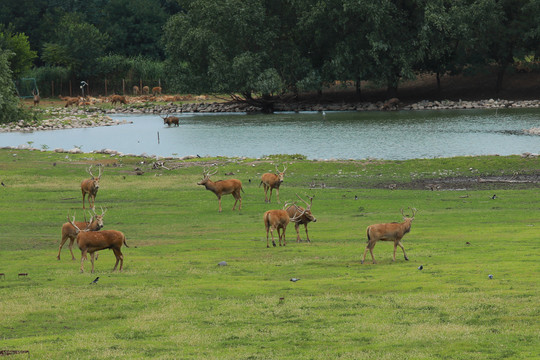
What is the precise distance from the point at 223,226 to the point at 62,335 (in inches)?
480

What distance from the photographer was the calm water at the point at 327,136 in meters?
49.6

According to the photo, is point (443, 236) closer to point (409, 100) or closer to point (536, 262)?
point (536, 262)

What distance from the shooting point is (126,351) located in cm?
1179

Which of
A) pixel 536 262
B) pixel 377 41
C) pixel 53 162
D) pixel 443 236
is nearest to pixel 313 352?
pixel 536 262

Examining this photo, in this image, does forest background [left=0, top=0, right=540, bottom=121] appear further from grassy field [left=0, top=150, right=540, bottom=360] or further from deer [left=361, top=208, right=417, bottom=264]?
deer [left=361, top=208, right=417, bottom=264]

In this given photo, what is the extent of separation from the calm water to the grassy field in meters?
18.8

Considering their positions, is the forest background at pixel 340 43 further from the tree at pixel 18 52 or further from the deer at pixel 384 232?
the deer at pixel 384 232

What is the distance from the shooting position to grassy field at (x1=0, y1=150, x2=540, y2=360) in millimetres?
12031

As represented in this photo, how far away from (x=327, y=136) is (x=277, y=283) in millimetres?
43607

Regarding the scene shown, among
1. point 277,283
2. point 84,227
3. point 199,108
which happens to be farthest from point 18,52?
point 277,283

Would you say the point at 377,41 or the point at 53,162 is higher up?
the point at 377,41

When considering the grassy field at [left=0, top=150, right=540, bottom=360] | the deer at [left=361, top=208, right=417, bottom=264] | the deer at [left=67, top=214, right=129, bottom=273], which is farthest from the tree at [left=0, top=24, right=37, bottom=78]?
the deer at [left=361, top=208, right=417, bottom=264]

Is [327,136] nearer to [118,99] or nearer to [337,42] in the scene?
[337,42]

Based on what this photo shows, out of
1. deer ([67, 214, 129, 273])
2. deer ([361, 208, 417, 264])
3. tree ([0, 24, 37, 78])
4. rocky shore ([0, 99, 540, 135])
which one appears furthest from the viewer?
tree ([0, 24, 37, 78])
